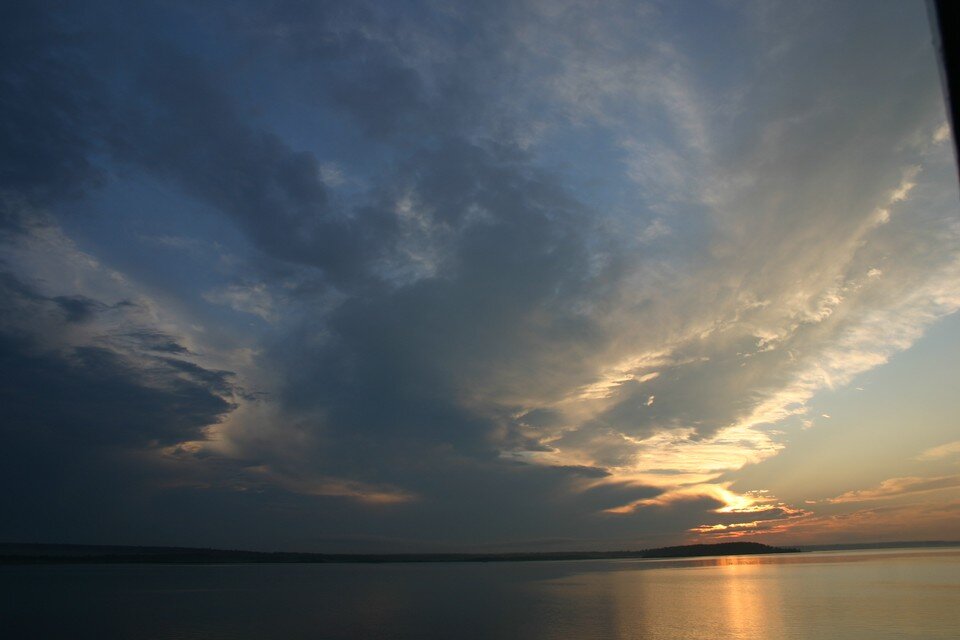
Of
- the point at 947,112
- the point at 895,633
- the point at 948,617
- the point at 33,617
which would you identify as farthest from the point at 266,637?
the point at 948,617

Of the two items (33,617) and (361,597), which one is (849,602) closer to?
(361,597)

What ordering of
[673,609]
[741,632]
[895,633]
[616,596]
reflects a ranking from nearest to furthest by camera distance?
[895,633]
[741,632]
[673,609]
[616,596]

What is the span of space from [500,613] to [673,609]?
548 inches

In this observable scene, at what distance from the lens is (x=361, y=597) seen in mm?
60906

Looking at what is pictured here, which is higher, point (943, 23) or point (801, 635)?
point (943, 23)

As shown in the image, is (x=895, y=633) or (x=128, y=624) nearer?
(x=895, y=633)

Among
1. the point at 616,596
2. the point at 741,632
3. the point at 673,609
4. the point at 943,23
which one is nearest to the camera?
the point at 943,23

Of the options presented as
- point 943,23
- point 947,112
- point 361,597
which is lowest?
point 361,597

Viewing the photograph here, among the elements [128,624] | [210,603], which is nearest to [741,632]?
[128,624]

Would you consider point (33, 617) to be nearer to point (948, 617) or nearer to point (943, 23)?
point (943, 23)

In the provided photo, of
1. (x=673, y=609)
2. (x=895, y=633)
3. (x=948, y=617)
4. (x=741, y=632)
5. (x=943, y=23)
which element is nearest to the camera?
(x=943, y=23)

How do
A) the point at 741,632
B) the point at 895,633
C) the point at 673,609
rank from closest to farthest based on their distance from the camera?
the point at 895,633 → the point at 741,632 → the point at 673,609

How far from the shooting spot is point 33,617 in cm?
4366

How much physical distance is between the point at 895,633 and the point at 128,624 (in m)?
47.0
